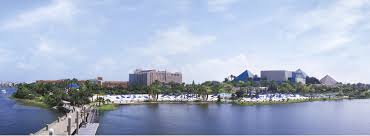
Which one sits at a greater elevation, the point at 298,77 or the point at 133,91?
the point at 298,77

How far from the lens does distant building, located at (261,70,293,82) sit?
191125mm

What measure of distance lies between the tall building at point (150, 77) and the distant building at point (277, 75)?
36851 millimetres

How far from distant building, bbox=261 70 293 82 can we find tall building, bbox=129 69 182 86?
121 feet

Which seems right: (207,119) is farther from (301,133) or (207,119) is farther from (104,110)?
(104,110)

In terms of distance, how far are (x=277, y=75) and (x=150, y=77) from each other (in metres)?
54.3

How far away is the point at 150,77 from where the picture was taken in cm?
17538

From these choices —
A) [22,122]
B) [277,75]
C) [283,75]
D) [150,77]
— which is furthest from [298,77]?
[22,122]

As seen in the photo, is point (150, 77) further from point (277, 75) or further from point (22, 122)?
point (22, 122)

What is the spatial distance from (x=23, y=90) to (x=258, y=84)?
298ft

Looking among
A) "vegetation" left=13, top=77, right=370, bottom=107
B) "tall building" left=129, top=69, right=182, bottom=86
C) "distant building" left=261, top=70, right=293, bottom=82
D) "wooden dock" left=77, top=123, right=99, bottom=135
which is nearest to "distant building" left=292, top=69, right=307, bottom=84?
"distant building" left=261, top=70, right=293, bottom=82

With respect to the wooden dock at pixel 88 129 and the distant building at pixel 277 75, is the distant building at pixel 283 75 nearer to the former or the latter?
the distant building at pixel 277 75

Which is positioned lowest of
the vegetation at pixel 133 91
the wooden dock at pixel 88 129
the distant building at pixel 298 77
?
the wooden dock at pixel 88 129

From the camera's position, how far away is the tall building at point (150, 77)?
573 feet

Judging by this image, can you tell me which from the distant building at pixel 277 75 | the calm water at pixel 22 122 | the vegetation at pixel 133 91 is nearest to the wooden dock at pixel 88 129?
the calm water at pixel 22 122
